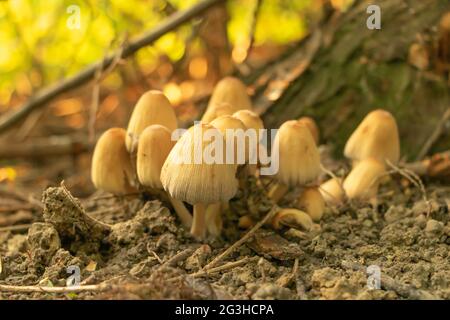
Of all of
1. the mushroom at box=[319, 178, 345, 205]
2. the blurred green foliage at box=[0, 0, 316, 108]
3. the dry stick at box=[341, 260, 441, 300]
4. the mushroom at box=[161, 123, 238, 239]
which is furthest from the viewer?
the blurred green foliage at box=[0, 0, 316, 108]

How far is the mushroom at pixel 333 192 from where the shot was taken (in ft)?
7.89

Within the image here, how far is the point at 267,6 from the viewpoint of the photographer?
4074mm

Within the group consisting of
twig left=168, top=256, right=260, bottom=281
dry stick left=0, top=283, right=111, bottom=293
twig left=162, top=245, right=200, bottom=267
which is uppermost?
twig left=162, top=245, right=200, bottom=267

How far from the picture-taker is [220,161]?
1834 millimetres

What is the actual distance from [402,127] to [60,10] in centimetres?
205

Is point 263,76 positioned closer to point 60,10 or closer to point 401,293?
point 60,10

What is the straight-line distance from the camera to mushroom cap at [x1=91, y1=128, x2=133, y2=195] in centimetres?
223

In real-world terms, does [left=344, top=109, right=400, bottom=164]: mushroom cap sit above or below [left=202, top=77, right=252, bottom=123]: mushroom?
below

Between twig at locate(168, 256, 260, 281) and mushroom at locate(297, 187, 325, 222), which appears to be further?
mushroom at locate(297, 187, 325, 222)

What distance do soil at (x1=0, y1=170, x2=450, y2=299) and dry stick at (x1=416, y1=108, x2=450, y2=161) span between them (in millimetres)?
580

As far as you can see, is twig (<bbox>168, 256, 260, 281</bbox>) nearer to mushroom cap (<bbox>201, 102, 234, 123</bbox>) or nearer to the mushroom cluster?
the mushroom cluster

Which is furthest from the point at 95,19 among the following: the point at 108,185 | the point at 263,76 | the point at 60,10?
the point at 108,185

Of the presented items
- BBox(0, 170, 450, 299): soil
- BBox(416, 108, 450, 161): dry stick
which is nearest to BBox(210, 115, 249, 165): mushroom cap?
BBox(0, 170, 450, 299): soil

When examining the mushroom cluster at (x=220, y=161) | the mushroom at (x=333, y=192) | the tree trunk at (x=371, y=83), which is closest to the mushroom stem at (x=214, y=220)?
the mushroom cluster at (x=220, y=161)
